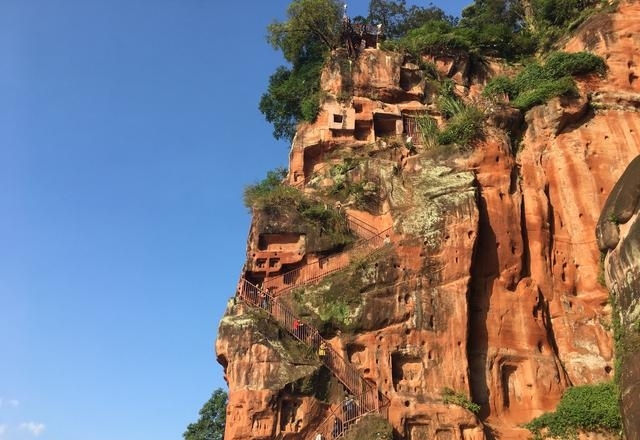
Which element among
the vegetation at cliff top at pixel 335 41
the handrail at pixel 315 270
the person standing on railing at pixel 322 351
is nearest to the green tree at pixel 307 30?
the vegetation at cliff top at pixel 335 41

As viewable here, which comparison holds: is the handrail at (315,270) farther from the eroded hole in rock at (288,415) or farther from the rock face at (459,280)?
the eroded hole in rock at (288,415)

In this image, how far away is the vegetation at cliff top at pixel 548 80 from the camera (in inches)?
1078

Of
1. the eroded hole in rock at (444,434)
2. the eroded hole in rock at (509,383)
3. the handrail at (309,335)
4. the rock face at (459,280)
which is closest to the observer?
the eroded hole in rock at (444,434)

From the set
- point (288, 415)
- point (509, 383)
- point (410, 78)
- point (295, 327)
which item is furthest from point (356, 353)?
point (410, 78)

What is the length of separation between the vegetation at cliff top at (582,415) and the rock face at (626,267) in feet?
5.95

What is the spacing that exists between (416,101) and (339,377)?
18353 mm

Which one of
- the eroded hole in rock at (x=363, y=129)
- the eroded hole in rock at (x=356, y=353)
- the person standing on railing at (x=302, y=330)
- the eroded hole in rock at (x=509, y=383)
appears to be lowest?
the eroded hole in rock at (x=509, y=383)

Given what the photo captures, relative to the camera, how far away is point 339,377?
20.8 m

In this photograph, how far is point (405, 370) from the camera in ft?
70.0

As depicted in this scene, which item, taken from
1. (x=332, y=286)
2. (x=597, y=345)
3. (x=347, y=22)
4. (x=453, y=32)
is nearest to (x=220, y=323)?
(x=332, y=286)

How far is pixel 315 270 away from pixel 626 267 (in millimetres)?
10923

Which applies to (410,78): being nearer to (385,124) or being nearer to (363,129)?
(385,124)

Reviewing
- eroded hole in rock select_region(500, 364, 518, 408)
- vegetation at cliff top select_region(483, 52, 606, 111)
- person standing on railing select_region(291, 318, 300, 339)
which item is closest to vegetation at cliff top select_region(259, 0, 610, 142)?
vegetation at cliff top select_region(483, 52, 606, 111)

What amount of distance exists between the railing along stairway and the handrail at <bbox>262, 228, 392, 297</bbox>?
0.68 meters
